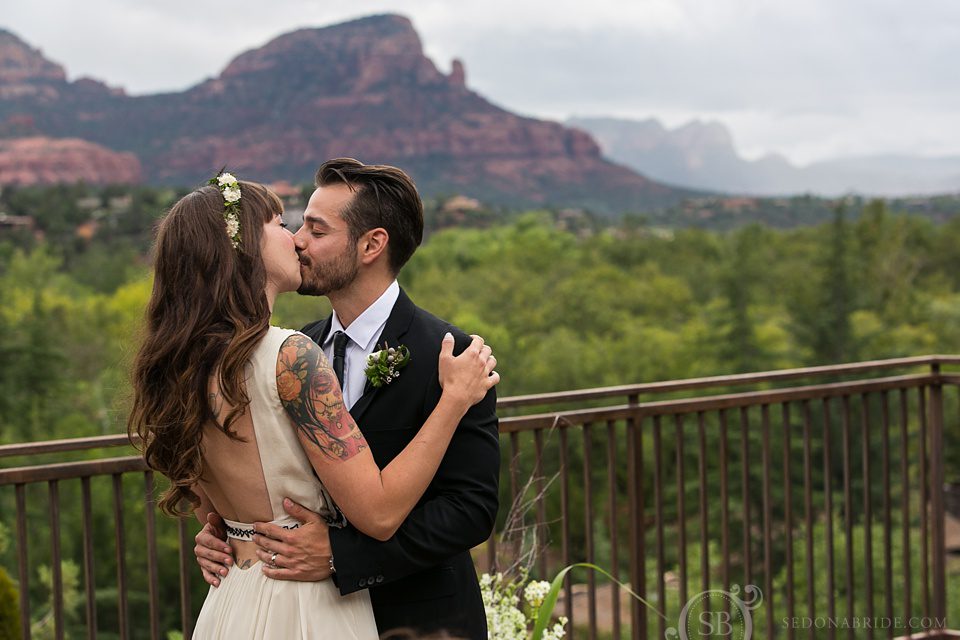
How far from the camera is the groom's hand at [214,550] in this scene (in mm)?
1692

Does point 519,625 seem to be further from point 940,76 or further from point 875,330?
point 940,76

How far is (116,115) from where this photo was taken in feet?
361

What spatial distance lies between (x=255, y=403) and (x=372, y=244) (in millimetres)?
383

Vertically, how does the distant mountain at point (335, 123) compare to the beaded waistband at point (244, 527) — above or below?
above

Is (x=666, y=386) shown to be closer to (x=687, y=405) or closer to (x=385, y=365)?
(x=687, y=405)

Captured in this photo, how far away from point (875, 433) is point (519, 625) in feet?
105

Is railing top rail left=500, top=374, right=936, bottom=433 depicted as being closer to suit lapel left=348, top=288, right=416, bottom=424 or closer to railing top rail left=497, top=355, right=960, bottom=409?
railing top rail left=497, top=355, right=960, bottom=409

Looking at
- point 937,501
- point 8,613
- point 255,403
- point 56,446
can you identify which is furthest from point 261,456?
point 937,501

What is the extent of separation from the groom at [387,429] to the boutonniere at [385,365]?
0.02 metres

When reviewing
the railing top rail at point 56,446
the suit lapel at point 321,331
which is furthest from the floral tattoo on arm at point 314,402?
the railing top rail at point 56,446

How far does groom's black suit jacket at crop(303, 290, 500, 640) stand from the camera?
162cm

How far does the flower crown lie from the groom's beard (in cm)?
20

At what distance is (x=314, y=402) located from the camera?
1.52 metres

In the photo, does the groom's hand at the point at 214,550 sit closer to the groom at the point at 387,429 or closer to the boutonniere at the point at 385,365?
the groom at the point at 387,429
